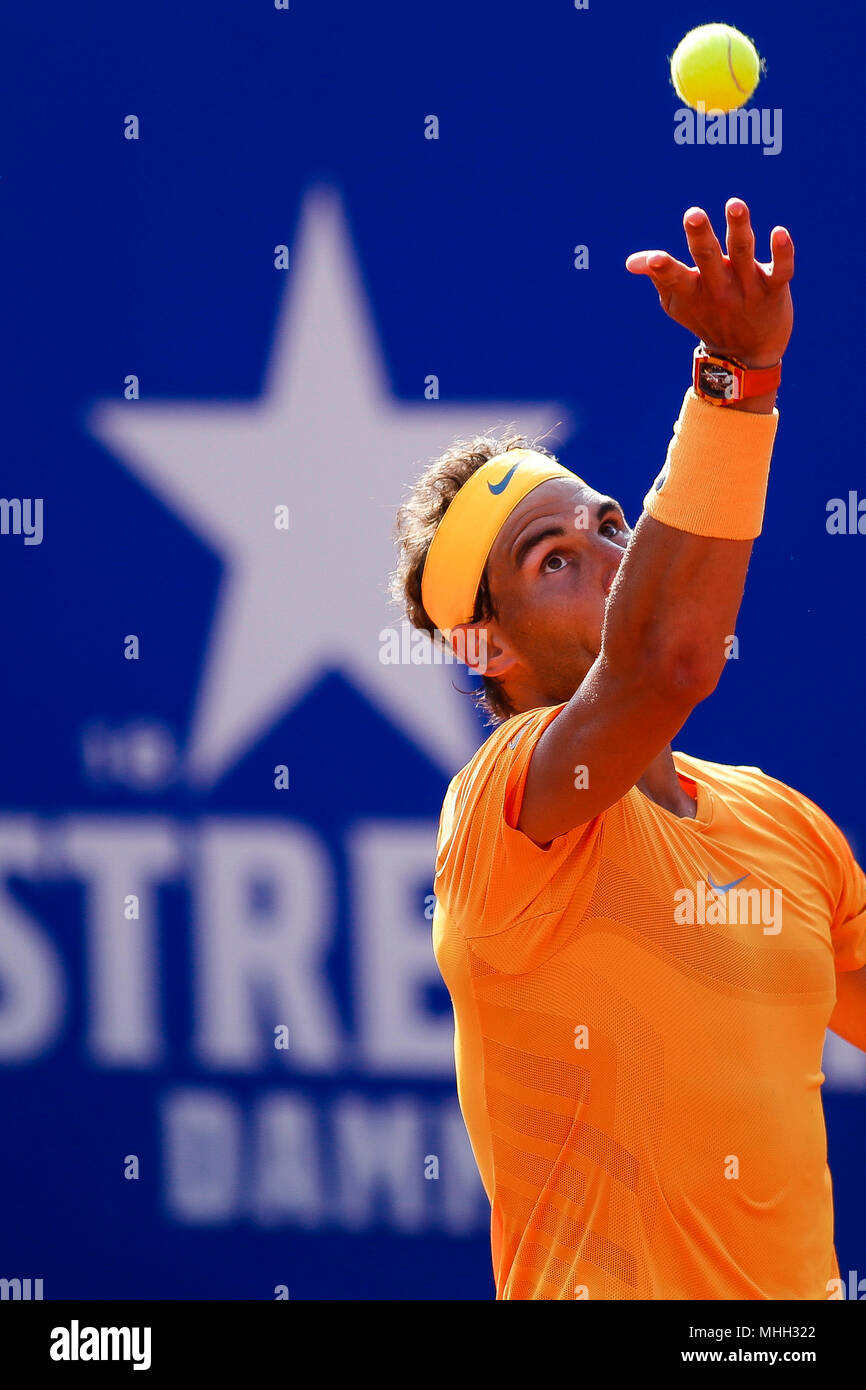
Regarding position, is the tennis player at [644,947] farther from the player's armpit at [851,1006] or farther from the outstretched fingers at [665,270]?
the player's armpit at [851,1006]

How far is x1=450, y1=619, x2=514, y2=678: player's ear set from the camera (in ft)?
5.54

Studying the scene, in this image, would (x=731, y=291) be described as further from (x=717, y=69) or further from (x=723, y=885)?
(x=717, y=69)

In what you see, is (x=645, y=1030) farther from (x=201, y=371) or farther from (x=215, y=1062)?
(x=201, y=371)

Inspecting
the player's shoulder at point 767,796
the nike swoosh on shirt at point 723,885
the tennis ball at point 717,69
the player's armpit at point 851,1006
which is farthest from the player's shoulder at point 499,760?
the tennis ball at point 717,69

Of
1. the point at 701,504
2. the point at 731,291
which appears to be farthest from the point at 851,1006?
the point at 731,291

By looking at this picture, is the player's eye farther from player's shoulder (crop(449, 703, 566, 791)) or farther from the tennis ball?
the tennis ball

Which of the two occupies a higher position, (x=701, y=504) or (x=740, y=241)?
(x=740, y=241)

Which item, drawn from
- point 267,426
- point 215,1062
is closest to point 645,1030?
point 215,1062

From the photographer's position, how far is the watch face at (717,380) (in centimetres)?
111

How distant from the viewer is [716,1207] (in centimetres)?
139

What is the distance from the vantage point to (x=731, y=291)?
1068 millimetres

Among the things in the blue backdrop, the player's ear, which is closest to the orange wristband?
the player's ear

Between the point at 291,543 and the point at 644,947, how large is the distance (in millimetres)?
1435

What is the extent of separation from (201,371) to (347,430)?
0.31m
